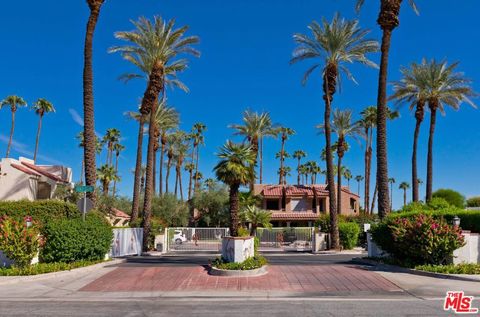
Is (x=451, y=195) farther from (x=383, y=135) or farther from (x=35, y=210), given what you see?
(x=35, y=210)

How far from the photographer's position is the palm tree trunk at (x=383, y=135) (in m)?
23.8

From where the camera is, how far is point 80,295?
14172 mm

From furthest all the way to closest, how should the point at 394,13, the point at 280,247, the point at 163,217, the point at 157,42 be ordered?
the point at 163,217 → the point at 280,247 → the point at 157,42 → the point at 394,13

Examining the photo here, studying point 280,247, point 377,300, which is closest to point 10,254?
point 377,300

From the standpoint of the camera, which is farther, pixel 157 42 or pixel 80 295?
pixel 157 42

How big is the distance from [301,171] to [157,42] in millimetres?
86008

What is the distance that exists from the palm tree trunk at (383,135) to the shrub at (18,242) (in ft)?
52.8

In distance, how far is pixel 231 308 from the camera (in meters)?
11.8

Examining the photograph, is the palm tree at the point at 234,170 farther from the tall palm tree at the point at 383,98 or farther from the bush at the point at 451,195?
the bush at the point at 451,195

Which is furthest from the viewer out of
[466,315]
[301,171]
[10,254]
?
[301,171]

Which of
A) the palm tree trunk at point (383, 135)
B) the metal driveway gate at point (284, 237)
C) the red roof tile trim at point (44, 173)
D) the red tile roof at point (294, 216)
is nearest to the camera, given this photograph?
the palm tree trunk at point (383, 135)

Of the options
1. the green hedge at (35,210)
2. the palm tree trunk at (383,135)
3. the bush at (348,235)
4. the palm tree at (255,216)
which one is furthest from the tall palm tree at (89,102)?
the bush at (348,235)

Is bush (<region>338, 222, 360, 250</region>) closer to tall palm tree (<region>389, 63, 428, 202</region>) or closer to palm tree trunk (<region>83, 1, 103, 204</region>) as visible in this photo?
tall palm tree (<region>389, 63, 428, 202</region>)

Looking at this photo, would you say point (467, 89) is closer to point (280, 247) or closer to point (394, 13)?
point (394, 13)
